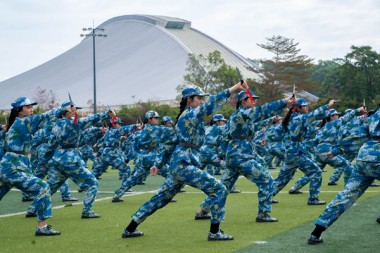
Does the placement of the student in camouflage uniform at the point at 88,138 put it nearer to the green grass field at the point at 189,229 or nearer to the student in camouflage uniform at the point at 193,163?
the green grass field at the point at 189,229

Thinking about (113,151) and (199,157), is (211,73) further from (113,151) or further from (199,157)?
(199,157)

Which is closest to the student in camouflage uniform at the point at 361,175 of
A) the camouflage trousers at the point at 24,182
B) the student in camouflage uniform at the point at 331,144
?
the camouflage trousers at the point at 24,182

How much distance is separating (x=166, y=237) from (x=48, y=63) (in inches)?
4697

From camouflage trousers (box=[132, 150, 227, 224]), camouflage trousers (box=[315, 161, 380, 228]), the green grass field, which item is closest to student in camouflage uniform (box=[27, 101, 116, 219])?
the green grass field

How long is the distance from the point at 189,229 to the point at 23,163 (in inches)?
108

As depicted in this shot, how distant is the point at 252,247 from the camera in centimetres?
909

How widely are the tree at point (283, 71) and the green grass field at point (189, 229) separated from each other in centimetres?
5370

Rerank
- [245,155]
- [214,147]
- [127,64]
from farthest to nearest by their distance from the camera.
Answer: [127,64], [214,147], [245,155]

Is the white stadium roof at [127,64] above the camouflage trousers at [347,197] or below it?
above

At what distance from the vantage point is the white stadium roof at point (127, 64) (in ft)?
336

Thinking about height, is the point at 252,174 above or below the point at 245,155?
below

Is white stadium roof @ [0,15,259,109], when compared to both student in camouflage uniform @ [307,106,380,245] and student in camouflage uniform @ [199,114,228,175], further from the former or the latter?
student in camouflage uniform @ [307,106,380,245]

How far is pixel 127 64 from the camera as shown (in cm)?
11444

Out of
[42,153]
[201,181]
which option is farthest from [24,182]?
[42,153]
